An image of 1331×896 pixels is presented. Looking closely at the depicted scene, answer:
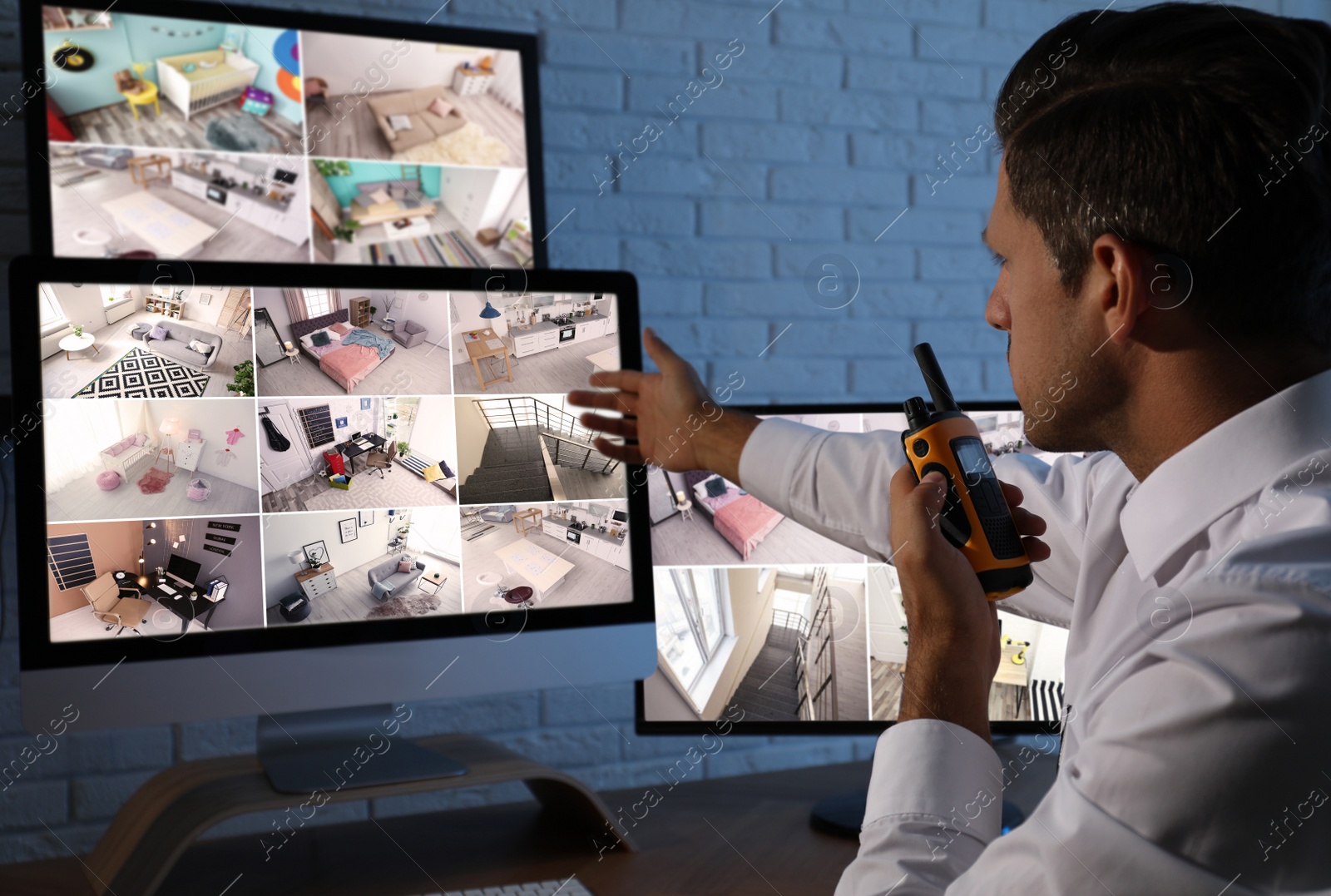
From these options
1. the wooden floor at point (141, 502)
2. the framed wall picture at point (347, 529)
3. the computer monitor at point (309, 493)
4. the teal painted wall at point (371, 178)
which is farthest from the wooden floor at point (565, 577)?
the teal painted wall at point (371, 178)

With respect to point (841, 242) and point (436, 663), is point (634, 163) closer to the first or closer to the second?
point (841, 242)

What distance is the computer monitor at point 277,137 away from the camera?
1.22 m

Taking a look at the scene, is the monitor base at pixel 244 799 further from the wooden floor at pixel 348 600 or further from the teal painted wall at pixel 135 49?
the teal painted wall at pixel 135 49

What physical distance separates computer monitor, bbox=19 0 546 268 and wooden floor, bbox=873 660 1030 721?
754 millimetres

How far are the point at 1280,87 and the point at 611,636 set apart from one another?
723 millimetres

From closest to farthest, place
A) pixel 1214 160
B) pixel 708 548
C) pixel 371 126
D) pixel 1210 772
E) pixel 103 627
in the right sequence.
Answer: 1. pixel 1210 772
2. pixel 1214 160
3. pixel 103 627
4. pixel 708 548
5. pixel 371 126

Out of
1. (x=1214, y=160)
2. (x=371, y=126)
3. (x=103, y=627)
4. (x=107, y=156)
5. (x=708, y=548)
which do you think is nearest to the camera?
(x=1214, y=160)

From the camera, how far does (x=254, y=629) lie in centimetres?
88

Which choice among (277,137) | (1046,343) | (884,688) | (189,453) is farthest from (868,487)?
(277,137)

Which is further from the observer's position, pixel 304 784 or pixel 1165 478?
pixel 304 784

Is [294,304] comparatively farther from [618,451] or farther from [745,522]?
[745,522]

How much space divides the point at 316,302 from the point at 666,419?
37cm

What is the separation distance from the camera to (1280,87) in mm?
630

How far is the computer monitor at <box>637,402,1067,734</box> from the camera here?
103cm
